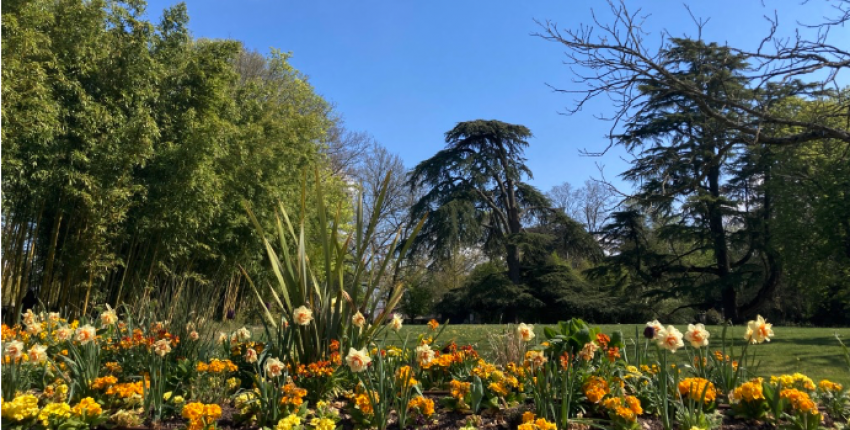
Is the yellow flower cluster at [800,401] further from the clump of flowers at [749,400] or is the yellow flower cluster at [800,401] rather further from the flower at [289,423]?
the flower at [289,423]

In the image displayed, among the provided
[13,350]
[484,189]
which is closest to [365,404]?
[13,350]

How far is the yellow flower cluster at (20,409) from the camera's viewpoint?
4.95ft

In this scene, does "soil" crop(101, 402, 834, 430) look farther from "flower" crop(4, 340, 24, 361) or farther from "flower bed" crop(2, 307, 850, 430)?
"flower" crop(4, 340, 24, 361)

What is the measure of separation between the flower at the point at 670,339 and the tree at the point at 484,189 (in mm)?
12329

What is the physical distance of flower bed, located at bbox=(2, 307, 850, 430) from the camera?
1.67 meters

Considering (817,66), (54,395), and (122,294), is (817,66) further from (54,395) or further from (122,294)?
(122,294)

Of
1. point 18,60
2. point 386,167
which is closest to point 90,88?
point 18,60

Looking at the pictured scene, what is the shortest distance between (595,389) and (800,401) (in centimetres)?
65

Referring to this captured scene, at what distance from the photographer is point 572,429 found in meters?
1.75

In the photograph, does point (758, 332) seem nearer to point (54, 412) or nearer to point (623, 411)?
point (623, 411)

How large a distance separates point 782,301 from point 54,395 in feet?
59.9

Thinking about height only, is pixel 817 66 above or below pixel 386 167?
below

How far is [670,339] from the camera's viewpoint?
5.42 feet

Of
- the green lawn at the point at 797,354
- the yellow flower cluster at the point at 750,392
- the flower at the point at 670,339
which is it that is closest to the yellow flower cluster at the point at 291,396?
the flower at the point at 670,339
